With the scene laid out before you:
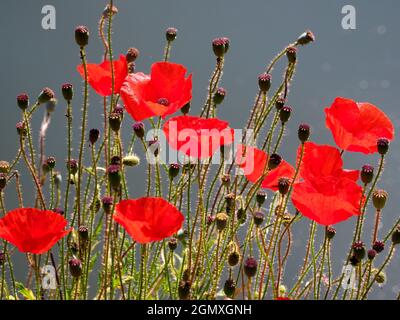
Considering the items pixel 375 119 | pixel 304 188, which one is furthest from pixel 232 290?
pixel 375 119

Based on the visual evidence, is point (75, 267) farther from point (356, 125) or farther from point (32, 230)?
point (356, 125)

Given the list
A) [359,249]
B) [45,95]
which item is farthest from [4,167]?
[359,249]

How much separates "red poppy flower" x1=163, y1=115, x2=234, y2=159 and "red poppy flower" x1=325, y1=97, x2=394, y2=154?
125mm

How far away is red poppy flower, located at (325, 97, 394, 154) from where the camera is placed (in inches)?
31.9

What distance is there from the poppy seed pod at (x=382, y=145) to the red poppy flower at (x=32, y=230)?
1.09 ft

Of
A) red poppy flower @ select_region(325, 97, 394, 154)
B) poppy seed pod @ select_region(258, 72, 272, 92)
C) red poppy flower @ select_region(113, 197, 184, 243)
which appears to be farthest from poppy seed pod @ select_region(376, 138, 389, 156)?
red poppy flower @ select_region(113, 197, 184, 243)

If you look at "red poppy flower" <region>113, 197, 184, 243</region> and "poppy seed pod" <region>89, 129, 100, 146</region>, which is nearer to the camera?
"red poppy flower" <region>113, 197, 184, 243</region>

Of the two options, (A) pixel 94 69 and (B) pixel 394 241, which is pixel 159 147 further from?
(B) pixel 394 241

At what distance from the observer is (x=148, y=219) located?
69cm

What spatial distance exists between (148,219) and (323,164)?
202 millimetres

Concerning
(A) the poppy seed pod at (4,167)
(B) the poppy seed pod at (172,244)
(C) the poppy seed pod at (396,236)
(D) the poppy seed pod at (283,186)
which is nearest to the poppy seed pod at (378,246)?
(C) the poppy seed pod at (396,236)

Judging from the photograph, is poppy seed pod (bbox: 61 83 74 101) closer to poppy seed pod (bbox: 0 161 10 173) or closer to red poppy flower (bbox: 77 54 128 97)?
red poppy flower (bbox: 77 54 128 97)
